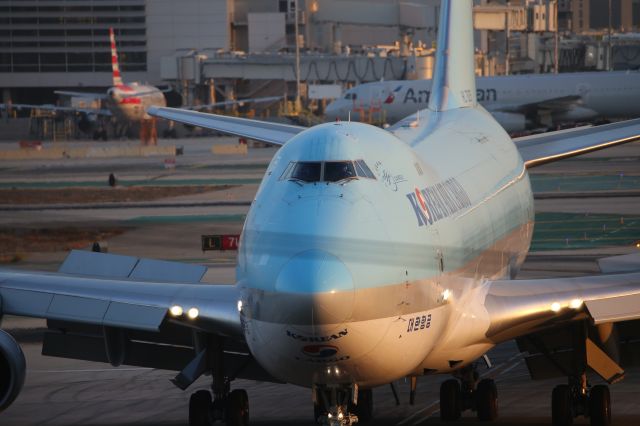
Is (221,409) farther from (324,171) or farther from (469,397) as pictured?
(324,171)

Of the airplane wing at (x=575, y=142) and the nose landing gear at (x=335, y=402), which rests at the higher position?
the airplane wing at (x=575, y=142)

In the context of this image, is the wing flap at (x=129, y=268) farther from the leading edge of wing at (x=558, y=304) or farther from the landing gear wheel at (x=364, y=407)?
the leading edge of wing at (x=558, y=304)

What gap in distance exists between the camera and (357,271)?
599 inches

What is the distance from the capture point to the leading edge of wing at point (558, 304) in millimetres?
19047

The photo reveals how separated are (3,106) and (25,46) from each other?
41181 millimetres

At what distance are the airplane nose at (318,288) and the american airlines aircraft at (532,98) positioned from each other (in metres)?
98.6

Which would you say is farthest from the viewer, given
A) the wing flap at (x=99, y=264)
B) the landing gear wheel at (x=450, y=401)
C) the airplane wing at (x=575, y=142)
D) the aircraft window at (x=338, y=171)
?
the airplane wing at (x=575, y=142)

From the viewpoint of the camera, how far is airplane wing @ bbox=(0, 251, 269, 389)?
62.2ft

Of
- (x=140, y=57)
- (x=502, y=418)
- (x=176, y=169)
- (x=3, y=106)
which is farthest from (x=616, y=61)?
(x=502, y=418)

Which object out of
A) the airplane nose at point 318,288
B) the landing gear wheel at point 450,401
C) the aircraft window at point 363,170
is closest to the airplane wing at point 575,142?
the landing gear wheel at point 450,401

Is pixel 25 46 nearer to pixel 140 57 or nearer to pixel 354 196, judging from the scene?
pixel 140 57

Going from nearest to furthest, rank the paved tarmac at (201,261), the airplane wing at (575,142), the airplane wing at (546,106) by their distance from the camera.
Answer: the paved tarmac at (201,261) → the airplane wing at (575,142) → the airplane wing at (546,106)

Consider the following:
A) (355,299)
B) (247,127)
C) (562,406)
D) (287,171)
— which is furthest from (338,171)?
(247,127)

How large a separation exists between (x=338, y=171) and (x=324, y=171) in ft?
0.53
